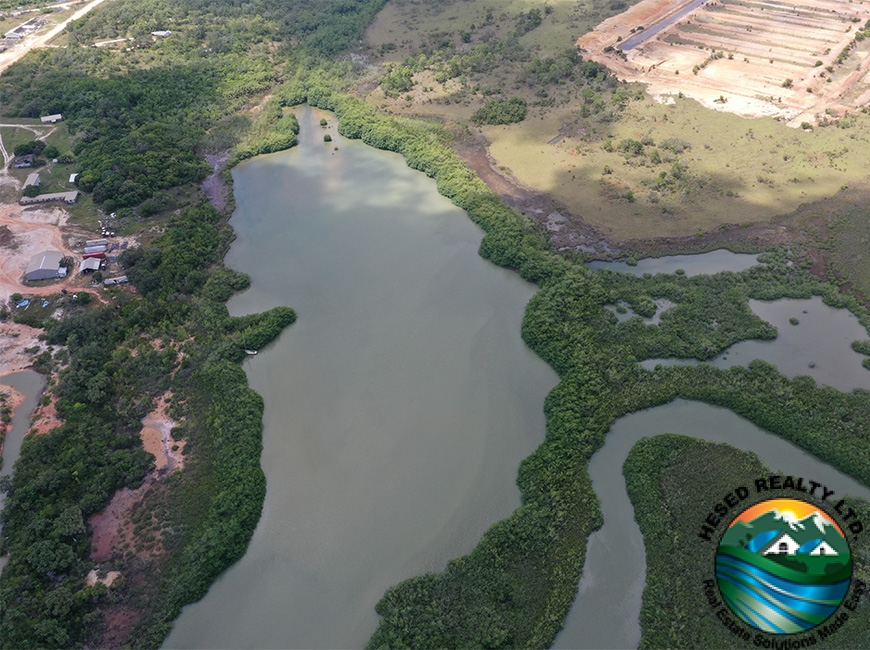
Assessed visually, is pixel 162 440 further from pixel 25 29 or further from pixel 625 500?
pixel 25 29

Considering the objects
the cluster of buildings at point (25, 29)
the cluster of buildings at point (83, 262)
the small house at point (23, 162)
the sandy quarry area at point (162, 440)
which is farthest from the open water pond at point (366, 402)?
the cluster of buildings at point (25, 29)

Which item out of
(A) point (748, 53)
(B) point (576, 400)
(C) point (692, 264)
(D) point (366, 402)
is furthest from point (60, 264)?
(A) point (748, 53)

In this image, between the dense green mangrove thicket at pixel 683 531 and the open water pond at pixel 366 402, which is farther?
the open water pond at pixel 366 402

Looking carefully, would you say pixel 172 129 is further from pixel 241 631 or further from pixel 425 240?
pixel 241 631

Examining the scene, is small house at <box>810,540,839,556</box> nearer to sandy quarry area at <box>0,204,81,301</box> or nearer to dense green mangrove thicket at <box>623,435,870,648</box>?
dense green mangrove thicket at <box>623,435,870,648</box>

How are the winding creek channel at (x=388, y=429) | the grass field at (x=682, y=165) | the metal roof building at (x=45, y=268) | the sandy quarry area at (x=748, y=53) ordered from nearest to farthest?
the winding creek channel at (x=388, y=429) < the metal roof building at (x=45, y=268) < the grass field at (x=682, y=165) < the sandy quarry area at (x=748, y=53)

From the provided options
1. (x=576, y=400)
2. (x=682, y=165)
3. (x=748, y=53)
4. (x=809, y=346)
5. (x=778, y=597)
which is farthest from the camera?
(x=748, y=53)

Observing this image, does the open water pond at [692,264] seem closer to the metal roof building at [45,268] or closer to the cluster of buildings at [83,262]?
the cluster of buildings at [83,262]
